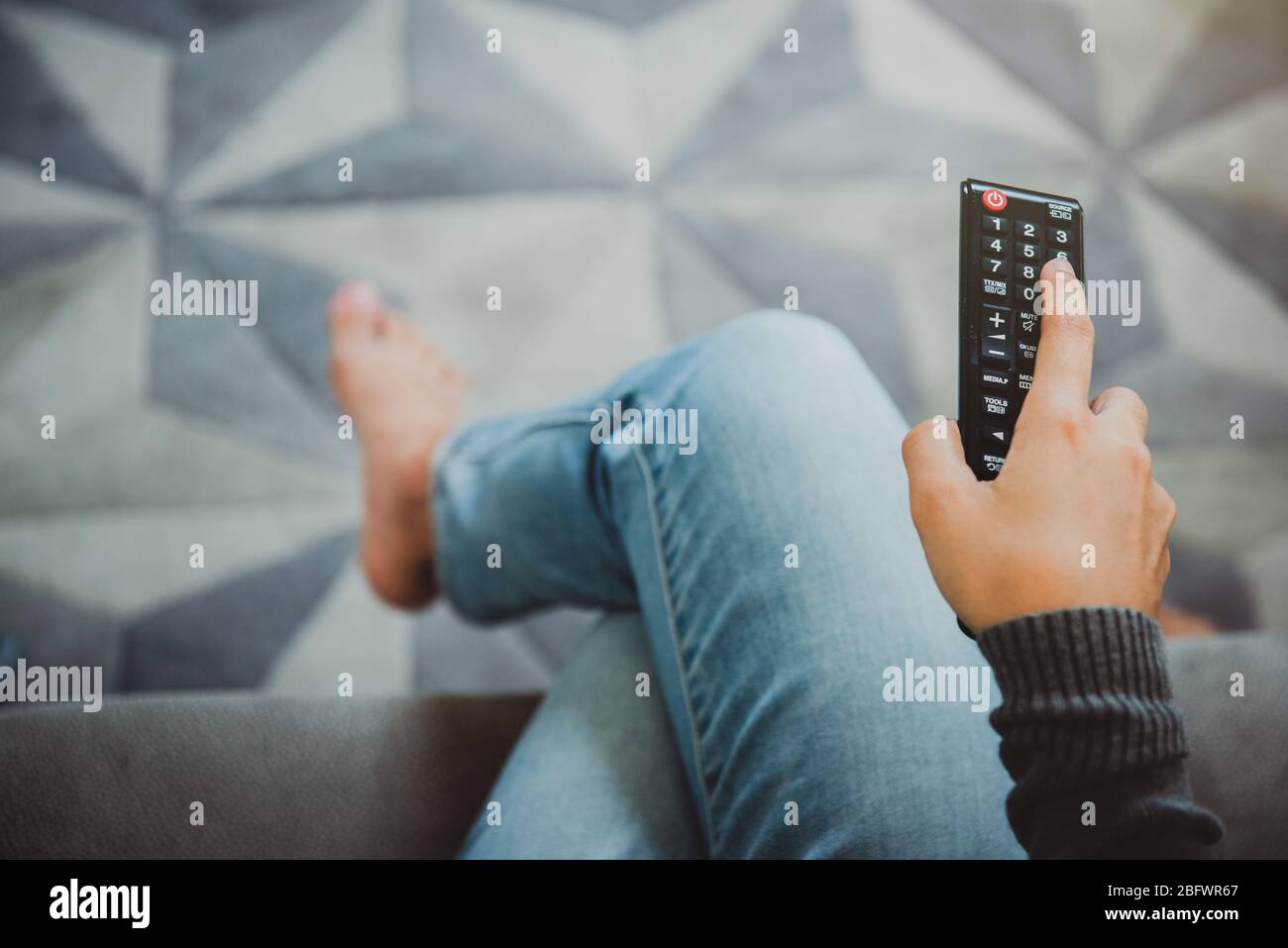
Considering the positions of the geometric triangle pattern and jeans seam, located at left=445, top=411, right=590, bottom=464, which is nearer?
jeans seam, located at left=445, top=411, right=590, bottom=464

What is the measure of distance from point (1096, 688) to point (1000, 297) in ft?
0.49

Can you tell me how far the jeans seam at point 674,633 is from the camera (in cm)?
41

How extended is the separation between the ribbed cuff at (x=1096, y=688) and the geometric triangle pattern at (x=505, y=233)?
0.51 metres

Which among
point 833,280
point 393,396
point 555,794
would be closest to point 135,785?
point 555,794

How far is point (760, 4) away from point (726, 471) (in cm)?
74

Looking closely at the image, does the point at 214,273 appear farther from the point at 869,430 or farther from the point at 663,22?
the point at 869,430

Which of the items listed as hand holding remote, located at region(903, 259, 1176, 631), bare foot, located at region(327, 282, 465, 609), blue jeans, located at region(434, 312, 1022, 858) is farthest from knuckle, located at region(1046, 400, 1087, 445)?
bare foot, located at region(327, 282, 465, 609)

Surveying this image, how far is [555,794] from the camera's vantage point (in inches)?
16.2

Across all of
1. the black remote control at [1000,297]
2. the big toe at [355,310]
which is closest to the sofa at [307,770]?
the black remote control at [1000,297]

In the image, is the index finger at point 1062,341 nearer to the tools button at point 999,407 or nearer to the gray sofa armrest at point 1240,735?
the tools button at point 999,407

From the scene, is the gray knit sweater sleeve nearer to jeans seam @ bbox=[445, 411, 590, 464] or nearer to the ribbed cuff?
the ribbed cuff

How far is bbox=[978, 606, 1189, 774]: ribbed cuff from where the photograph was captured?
296mm

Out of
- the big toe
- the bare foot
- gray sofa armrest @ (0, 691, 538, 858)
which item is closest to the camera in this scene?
gray sofa armrest @ (0, 691, 538, 858)

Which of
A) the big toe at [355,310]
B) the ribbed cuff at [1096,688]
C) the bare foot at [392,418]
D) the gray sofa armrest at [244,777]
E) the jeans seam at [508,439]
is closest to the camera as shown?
the ribbed cuff at [1096,688]
